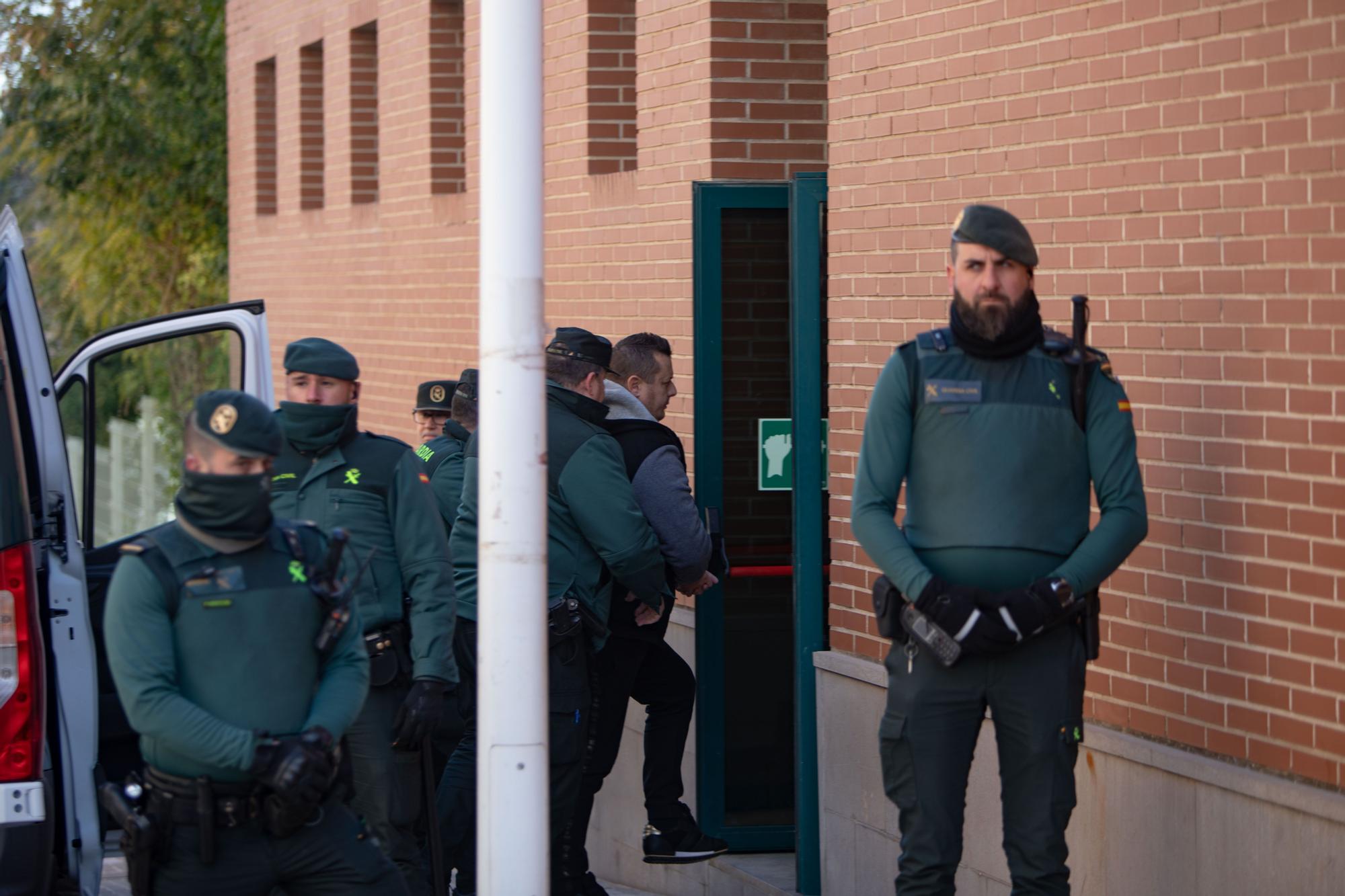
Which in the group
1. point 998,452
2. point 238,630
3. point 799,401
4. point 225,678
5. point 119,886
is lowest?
point 119,886

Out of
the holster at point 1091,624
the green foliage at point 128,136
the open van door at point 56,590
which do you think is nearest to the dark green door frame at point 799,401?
the holster at point 1091,624

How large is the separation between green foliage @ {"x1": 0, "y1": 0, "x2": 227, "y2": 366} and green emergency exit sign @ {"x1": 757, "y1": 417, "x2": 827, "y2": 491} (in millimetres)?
14803

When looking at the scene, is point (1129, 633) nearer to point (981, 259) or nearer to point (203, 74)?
point (981, 259)

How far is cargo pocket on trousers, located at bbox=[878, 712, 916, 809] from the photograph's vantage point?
14.9 feet

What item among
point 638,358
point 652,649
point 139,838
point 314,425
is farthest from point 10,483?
point 652,649

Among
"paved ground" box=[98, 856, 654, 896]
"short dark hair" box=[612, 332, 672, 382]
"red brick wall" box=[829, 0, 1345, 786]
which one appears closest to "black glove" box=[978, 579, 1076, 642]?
"red brick wall" box=[829, 0, 1345, 786]

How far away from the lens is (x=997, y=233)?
445cm

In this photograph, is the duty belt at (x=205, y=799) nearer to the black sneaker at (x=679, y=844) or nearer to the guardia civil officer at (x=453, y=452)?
the guardia civil officer at (x=453, y=452)

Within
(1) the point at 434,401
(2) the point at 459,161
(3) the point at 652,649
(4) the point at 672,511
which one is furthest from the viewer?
(2) the point at 459,161

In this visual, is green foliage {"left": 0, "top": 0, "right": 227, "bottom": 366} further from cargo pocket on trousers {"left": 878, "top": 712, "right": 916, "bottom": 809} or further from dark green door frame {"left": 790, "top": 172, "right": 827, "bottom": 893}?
cargo pocket on trousers {"left": 878, "top": 712, "right": 916, "bottom": 809}

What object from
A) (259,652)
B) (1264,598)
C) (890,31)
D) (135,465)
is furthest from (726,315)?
(135,465)

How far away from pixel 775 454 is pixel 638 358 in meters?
0.90

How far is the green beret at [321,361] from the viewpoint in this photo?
17.5 ft

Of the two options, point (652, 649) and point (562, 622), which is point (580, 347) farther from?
point (652, 649)
